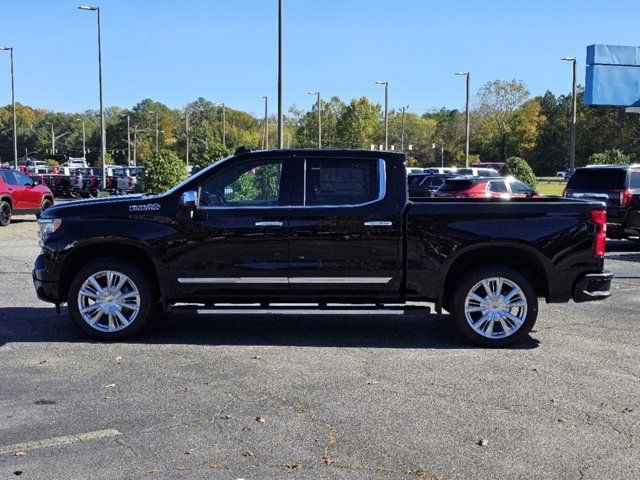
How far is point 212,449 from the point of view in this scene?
461 centimetres

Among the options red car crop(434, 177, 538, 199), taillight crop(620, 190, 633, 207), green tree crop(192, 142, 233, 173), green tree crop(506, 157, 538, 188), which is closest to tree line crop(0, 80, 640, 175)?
green tree crop(506, 157, 538, 188)

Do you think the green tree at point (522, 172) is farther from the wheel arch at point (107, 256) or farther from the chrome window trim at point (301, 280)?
the wheel arch at point (107, 256)

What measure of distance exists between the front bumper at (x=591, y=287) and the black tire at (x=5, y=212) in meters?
18.5

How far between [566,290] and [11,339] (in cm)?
564

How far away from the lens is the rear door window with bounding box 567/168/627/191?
53.8 feet

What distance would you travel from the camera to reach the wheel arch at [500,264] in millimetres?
7480

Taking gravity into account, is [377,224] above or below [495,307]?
above

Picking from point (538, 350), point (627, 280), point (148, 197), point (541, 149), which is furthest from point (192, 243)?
point (541, 149)

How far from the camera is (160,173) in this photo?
25844 mm

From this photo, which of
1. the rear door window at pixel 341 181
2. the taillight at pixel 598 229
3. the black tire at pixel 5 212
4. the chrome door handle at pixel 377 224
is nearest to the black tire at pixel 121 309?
the rear door window at pixel 341 181

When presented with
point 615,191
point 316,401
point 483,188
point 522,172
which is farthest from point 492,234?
point 522,172

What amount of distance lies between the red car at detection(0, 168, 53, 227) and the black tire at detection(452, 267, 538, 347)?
676 inches

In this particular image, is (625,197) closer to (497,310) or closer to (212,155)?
(497,310)

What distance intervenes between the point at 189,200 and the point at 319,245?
1.35 meters
